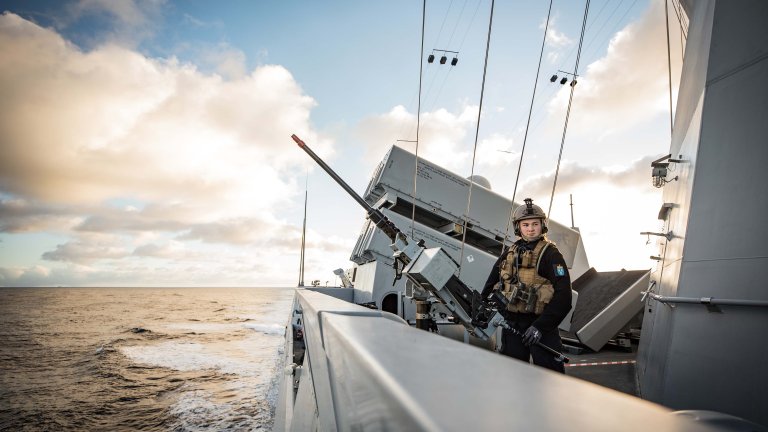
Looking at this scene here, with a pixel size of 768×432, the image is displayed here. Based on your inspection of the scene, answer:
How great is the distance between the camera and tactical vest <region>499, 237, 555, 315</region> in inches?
151

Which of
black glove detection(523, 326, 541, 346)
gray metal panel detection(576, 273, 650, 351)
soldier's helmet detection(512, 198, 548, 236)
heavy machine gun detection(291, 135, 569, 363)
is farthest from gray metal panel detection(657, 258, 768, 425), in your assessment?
gray metal panel detection(576, 273, 650, 351)

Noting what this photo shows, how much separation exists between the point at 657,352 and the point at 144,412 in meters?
9.48

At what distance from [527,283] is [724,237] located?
5.35ft

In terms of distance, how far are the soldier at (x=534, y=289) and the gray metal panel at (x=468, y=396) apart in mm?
3036

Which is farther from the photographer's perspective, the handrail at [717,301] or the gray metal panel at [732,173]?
the gray metal panel at [732,173]

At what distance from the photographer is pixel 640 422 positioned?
398 mm

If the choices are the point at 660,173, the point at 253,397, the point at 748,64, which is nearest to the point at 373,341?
the point at 748,64

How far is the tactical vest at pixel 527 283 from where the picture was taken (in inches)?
151

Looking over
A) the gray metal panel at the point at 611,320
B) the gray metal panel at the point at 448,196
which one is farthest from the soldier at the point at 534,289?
the gray metal panel at the point at 448,196

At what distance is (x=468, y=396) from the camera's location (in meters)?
0.51

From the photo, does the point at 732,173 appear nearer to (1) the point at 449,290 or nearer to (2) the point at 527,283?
(2) the point at 527,283

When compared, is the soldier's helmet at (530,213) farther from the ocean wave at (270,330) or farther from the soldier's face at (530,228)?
the ocean wave at (270,330)

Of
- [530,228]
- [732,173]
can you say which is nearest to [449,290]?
[530,228]

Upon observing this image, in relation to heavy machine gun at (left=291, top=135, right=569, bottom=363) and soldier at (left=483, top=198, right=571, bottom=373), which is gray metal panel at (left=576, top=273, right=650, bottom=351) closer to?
heavy machine gun at (left=291, top=135, right=569, bottom=363)
